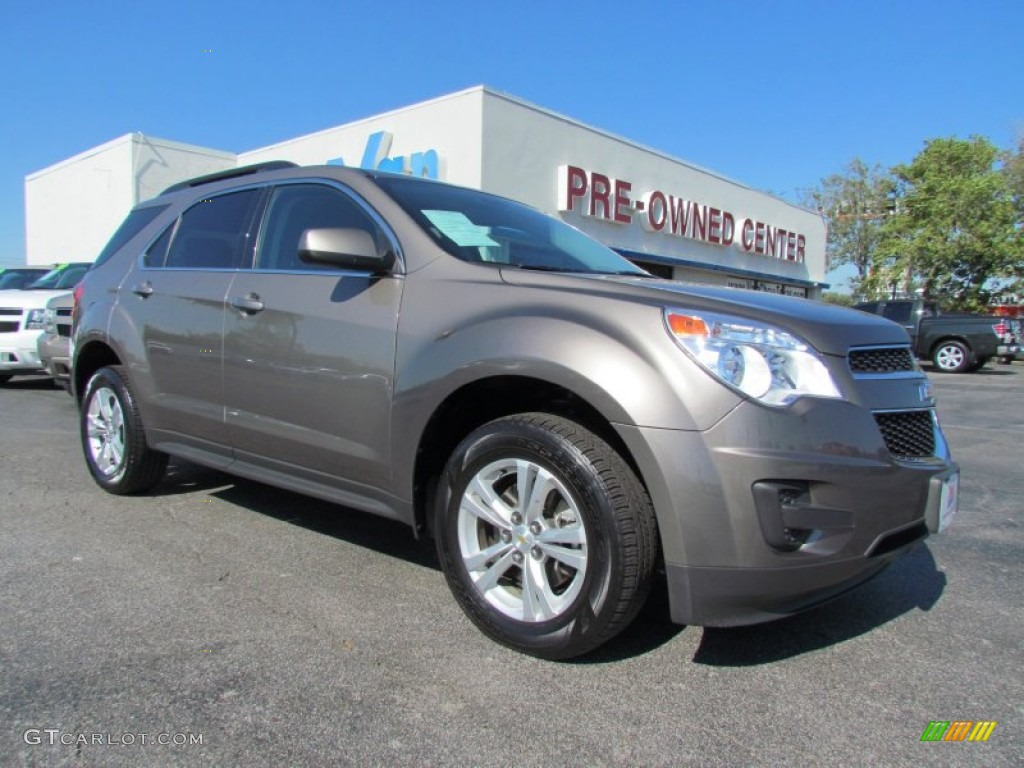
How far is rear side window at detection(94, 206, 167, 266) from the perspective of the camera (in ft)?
15.3

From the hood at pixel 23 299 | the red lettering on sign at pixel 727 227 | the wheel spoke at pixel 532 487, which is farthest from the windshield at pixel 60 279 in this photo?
the red lettering on sign at pixel 727 227

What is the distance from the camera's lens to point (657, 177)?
18641 millimetres

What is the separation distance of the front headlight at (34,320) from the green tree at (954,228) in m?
29.6

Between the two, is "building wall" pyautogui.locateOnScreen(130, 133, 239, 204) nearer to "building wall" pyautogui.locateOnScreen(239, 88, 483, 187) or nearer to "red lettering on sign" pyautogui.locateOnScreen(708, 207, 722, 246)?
"building wall" pyautogui.locateOnScreen(239, 88, 483, 187)

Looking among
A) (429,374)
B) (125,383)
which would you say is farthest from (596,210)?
(429,374)

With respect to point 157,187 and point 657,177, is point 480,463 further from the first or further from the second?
point 157,187

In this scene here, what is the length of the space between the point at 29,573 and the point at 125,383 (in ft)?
4.47

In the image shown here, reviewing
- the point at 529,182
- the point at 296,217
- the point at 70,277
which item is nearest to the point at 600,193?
the point at 529,182

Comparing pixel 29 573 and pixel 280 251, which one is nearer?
pixel 29 573

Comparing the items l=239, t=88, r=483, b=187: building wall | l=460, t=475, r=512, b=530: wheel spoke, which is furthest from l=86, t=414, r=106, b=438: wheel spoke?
l=239, t=88, r=483, b=187: building wall

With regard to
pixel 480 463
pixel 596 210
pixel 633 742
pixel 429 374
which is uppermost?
pixel 596 210

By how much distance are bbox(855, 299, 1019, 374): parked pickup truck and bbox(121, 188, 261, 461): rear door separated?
16.9 metres

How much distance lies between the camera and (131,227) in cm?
477

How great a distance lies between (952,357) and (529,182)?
11.1m
